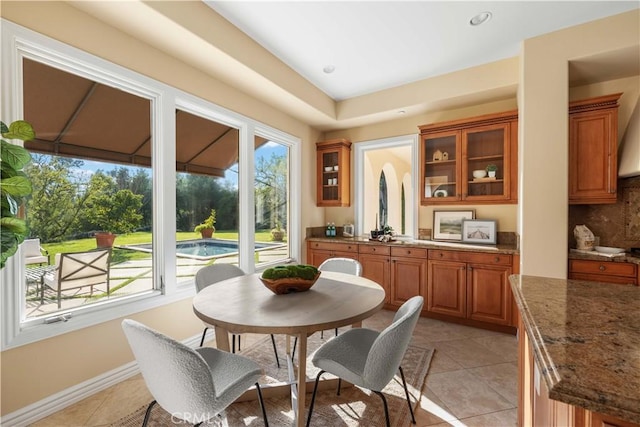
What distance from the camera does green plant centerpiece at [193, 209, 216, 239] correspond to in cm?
294

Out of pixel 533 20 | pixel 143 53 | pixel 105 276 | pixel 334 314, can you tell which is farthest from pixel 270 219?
→ pixel 533 20

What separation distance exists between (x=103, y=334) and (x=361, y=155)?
3.80m

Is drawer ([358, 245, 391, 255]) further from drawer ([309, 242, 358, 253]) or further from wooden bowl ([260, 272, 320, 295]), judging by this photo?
wooden bowl ([260, 272, 320, 295])

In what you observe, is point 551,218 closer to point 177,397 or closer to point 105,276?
point 177,397

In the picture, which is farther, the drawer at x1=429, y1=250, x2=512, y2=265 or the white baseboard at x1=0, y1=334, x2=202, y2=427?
the drawer at x1=429, y1=250, x2=512, y2=265

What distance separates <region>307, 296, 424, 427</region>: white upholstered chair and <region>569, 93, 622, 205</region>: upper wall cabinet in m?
2.37

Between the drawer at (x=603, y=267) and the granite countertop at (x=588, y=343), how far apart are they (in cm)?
154

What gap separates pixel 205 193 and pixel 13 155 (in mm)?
1683

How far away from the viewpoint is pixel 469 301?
315cm

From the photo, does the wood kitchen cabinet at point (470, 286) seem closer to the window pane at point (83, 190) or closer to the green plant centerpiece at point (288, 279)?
the green plant centerpiece at point (288, 279)

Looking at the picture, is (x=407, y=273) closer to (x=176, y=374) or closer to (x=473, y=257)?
(x=473, y=257)

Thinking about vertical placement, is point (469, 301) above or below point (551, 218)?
below

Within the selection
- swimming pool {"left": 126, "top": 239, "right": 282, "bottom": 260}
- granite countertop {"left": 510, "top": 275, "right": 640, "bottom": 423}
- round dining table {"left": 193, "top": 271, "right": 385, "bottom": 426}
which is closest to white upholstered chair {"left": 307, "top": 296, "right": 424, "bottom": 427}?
round dining table {"left": 193, "top": 271, "right": 385, "bottom": 426}

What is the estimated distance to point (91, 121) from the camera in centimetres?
216
